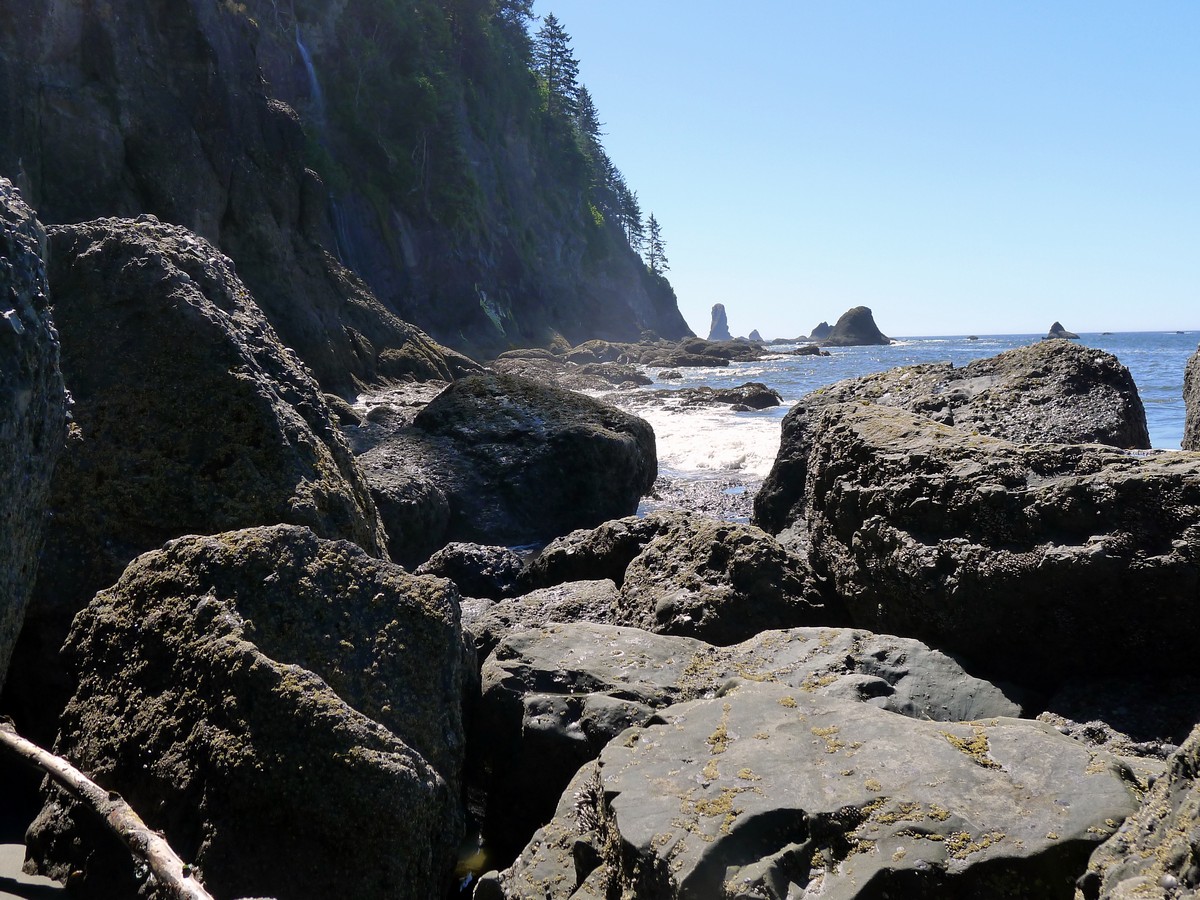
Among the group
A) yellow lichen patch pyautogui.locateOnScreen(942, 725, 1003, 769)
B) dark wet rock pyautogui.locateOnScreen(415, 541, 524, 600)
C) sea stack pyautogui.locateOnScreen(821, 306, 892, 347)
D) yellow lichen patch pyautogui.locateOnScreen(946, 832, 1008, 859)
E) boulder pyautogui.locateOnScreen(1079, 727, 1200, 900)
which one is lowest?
dark wet rock pyautogui.locateOnScreen(415, 541, 524, 600)

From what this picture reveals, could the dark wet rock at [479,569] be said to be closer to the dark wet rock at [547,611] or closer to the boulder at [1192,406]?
the dark wet rock at [547,611]

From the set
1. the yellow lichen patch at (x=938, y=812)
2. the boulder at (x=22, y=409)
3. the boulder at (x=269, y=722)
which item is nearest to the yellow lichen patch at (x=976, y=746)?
the yellow lichen patch at (x=938, y=812)

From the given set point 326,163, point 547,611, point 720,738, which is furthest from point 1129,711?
point 326,163

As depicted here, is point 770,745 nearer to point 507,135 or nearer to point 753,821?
point 753,821

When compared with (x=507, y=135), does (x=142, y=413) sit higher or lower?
lower

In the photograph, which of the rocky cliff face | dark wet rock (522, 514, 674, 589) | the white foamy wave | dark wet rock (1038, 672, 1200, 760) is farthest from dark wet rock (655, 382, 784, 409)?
dark wet rock (1038, 672, 1200, 760)

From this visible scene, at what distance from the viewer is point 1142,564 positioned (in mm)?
3307

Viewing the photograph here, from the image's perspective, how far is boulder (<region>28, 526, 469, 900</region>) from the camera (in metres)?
2.56

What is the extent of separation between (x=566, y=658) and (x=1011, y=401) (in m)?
3.72

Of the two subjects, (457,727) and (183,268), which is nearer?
(457,727)

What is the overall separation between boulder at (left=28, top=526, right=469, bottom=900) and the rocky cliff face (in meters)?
13.3

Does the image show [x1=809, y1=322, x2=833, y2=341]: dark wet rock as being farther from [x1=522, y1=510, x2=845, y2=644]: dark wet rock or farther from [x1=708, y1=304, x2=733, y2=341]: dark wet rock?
[x1=522, y1=510, x2=845, y2=644]: dark wet rock

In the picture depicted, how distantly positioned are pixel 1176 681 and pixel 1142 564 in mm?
417

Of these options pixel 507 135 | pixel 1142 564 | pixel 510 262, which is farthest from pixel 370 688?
pixel 507 135
